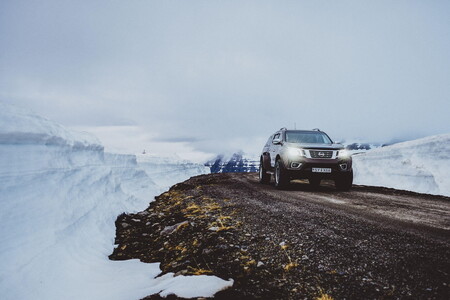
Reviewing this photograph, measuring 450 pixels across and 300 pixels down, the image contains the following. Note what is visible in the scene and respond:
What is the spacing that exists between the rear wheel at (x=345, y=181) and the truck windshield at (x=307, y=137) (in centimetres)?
126

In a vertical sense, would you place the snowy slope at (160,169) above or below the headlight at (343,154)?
below

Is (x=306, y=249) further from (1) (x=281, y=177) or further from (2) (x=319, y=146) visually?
(2) (x=319, y=146)

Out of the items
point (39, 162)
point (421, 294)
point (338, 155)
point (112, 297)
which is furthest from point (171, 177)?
point (421, 294)

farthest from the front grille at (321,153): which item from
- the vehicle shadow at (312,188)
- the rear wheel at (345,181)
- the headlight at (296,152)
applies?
the vehicle shadow at (312,188)

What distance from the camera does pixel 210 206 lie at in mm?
5160

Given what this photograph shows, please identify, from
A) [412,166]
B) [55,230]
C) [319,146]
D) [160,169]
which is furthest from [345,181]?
[160,169]

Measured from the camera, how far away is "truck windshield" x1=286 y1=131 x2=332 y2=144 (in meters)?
8.51

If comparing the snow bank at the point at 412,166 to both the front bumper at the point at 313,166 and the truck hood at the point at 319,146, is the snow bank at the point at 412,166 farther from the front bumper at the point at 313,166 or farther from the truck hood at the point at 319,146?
the truck hood at the point at 319,146

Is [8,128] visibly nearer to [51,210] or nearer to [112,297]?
[51,210]

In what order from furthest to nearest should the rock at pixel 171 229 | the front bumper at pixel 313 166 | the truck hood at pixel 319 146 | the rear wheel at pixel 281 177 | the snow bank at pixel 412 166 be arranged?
1. the snow bank at pixel 412 166
2. the rear wheel at pixel 281 177
3. the truck hood at pixel 319 146
4. the front bumper at pixel 313 166
5. the rock at pixel 171 229

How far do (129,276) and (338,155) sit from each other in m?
6.62

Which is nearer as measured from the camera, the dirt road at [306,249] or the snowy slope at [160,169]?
the dirt road at [306,249]

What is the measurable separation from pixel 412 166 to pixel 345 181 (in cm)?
429

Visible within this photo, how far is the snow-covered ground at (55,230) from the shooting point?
2137 millimetres
